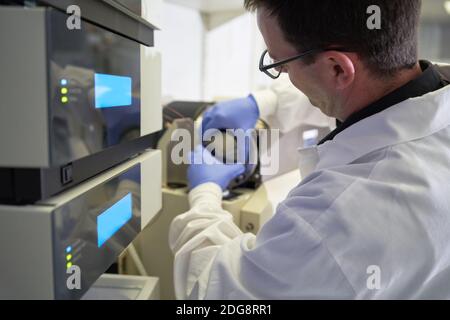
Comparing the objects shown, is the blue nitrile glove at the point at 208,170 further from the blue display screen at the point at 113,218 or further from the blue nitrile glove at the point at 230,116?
the blue display screen at the point at 113,218

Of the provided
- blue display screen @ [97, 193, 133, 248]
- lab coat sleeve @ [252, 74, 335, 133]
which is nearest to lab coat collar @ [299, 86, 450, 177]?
blue display screen @ [97, 193, 133, 248]

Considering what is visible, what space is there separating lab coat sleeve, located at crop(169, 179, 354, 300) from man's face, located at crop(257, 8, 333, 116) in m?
0.23

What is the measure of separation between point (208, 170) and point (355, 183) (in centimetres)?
51

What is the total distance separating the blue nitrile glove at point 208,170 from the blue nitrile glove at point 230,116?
10cm

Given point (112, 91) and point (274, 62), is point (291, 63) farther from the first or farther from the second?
point (112, 91)

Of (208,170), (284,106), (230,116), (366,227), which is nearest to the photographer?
(366,227)

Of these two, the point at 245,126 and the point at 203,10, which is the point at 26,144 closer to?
the point at 245,126

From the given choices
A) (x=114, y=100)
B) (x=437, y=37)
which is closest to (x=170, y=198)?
(x=114, y=100)

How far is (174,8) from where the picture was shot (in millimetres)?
2184

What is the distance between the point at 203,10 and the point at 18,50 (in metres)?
2.28

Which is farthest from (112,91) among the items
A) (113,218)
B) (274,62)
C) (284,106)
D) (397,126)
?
(284,106)

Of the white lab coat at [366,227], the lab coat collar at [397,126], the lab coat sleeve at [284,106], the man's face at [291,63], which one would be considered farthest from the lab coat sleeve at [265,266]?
the lab coat sleeve at [284,106]

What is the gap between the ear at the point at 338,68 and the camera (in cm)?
60

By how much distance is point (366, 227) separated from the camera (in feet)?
1.64
